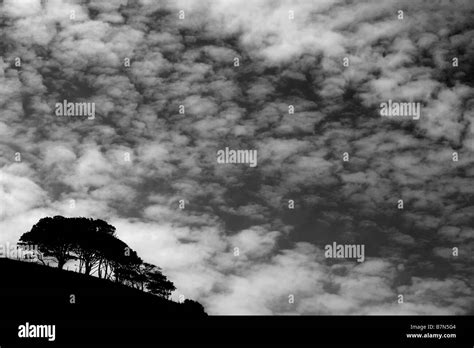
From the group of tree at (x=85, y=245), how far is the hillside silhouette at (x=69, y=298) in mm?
7337

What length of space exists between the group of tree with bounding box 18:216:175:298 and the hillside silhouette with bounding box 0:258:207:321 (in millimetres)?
7337

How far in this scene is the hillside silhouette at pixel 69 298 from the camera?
142ft

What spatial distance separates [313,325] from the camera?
990 inches

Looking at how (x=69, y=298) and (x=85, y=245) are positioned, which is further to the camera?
(x=85, y=245)

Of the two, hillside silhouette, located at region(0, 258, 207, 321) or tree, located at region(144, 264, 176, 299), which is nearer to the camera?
hillside silhouette, located at region(0, 258, 207, 321)

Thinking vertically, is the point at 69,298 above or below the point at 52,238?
below

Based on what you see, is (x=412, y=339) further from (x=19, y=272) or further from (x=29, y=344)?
(x=19, y=272)

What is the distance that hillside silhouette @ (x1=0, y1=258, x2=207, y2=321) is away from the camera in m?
43.2

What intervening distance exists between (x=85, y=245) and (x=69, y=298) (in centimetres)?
2411

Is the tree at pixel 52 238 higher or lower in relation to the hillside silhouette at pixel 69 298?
higher

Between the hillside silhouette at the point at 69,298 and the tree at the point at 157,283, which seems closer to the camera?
the hillside silhouette at the point at 69,298

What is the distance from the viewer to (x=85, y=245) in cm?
7444

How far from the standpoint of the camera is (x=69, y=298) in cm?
5109

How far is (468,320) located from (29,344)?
947 inches
